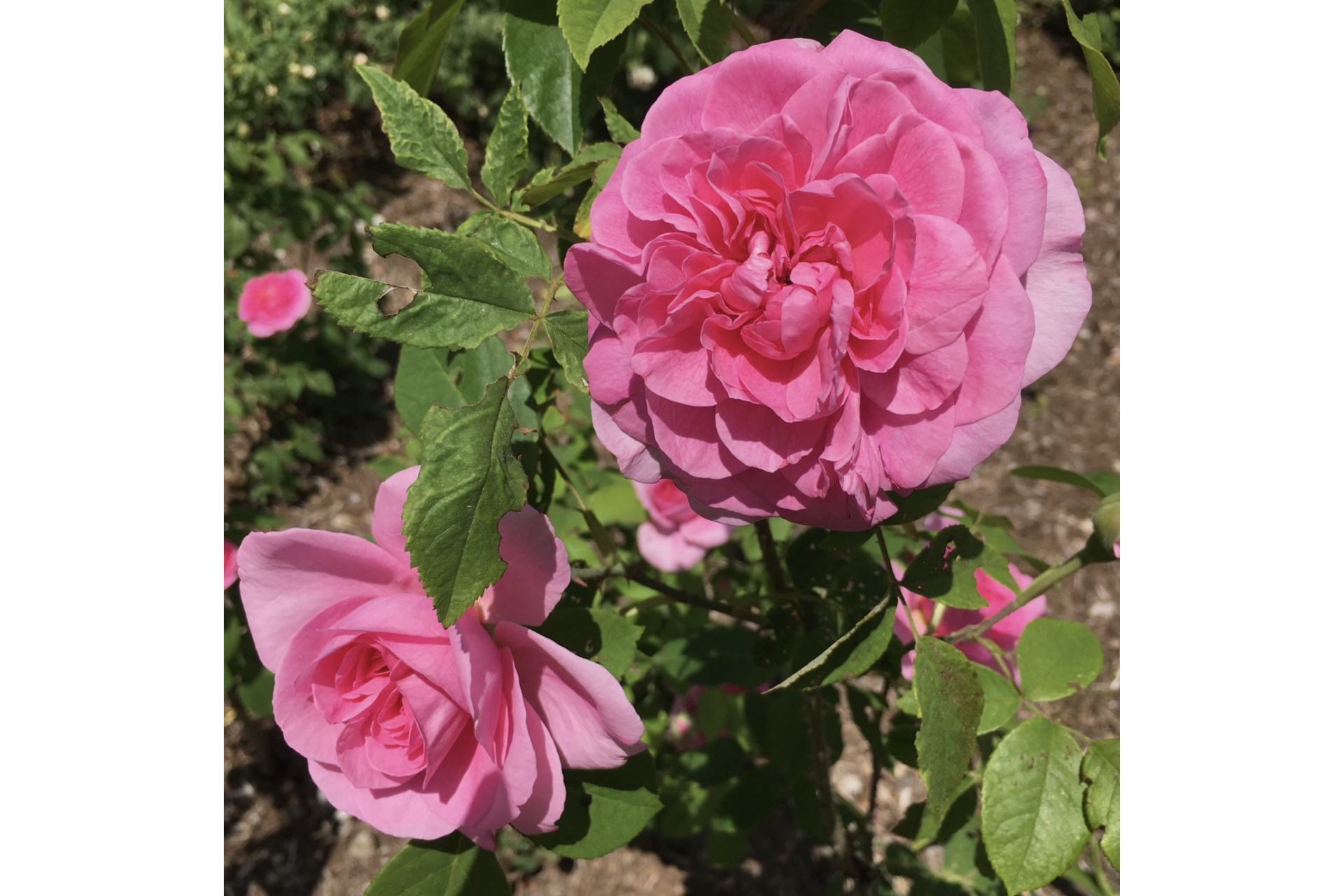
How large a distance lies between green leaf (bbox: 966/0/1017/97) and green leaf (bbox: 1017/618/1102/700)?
0.50 m

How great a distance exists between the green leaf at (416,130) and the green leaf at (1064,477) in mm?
675

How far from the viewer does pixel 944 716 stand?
65cm

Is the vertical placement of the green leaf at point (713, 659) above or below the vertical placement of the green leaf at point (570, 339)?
below

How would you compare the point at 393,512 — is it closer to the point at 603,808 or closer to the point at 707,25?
the point at 603,808

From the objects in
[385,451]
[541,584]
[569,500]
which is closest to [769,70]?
[541,584]

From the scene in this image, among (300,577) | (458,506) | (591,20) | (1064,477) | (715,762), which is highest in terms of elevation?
(591,20)

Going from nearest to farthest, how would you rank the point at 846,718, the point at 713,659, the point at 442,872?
the point at 442,872, the point at 713,659, the point at 846,718

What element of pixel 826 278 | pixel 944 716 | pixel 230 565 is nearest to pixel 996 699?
pixel 944 716

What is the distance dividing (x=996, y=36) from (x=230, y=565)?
1106 mm

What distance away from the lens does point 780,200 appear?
20.5 inches

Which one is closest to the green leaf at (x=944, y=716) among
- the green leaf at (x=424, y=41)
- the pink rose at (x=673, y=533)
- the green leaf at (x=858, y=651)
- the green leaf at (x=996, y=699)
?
the green leaf at (x=858, y=651)

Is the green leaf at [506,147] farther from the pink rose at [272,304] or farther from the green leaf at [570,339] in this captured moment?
the pink rose at [272,304]

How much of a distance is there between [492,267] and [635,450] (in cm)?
16

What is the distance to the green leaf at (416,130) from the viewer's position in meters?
0.67
